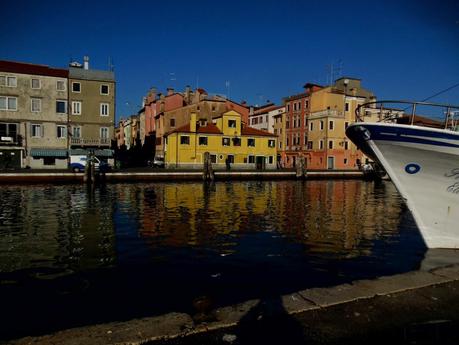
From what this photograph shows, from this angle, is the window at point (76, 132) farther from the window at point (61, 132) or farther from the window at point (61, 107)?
the window at point (61, 107)

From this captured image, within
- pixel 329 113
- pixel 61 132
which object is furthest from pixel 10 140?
pixel 329 113

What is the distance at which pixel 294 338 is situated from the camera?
464cm

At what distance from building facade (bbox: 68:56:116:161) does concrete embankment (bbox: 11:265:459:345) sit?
168 feet

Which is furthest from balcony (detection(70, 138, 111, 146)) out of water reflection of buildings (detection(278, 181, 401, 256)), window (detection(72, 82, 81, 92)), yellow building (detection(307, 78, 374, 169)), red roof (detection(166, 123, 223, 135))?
yellow building (detection(307, 78, 374, 169))

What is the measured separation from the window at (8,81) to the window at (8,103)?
5.98ft

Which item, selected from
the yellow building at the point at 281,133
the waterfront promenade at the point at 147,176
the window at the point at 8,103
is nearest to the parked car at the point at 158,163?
the waterfront promenade at the point at 147,176

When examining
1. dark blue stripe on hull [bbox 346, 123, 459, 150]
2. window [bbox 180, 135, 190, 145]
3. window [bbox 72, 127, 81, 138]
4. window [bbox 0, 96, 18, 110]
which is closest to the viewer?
dark blue stripe on hull [bbox 346, 123, 459, 150]

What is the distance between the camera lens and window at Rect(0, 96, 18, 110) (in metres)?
51.0

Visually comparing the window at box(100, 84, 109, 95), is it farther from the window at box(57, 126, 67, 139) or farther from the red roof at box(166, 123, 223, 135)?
the red roof at box(166, 123, 223, 135)

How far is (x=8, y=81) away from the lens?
51.3 m

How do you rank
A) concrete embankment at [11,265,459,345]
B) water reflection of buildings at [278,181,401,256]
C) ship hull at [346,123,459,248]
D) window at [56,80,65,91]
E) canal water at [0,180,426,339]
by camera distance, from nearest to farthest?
concrete embankment at [11,265,459,345] → canal water at [0,180,426,339] → ship hull at [346,123,459,248] → water reflection of buildings at [278,181,401,256] → window at [56,80,65,91]

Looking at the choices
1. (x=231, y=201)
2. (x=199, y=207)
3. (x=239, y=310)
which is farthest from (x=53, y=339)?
(x=231, y=201)

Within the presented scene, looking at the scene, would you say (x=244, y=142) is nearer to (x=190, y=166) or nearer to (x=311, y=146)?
(x=190, y=166)

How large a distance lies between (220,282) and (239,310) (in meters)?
3.74
